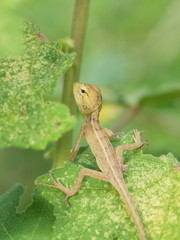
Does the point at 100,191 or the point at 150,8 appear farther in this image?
the point at 150,8

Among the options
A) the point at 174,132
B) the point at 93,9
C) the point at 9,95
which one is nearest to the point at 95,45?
the point at 93,9

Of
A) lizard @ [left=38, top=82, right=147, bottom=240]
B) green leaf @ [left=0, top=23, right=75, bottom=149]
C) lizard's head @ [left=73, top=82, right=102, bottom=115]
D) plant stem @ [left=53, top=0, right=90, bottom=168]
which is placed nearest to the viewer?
green leaf @ [left=0, top=23, right=75, bottom=149]

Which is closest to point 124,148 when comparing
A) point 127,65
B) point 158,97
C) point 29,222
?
point 29,222

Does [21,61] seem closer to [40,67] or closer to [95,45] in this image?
[40,67]

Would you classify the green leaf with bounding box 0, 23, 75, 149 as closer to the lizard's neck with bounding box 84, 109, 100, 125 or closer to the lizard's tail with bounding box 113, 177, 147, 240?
the lizard's tail with bounding box 113, 177, 147, 240

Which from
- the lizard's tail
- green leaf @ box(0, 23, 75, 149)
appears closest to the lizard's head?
the lizard's tail

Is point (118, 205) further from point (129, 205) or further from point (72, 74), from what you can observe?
point (72, 74)
